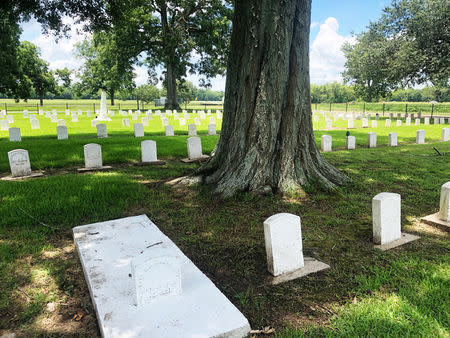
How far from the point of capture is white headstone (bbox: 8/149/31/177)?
7246mm

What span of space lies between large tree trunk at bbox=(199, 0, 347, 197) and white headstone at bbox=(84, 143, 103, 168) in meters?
3.93

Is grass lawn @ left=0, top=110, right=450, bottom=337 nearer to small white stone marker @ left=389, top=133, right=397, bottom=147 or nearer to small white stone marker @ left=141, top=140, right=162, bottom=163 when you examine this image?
small white stone marker @ left=141, top=140, right=162, bottom=163

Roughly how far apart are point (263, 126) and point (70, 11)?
30.4 ft

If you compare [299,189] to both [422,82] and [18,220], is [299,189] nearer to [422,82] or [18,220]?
[18,220]

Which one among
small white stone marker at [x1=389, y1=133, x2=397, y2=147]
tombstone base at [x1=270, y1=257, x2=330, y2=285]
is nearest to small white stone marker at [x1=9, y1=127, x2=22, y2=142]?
tombstone base at [x1=270, y1=257, x2=330, y2=285]

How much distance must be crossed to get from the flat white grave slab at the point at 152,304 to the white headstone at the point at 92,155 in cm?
487

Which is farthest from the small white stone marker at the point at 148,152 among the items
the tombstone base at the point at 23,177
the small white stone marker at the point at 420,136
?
the small white stone marker at the point at 420,136

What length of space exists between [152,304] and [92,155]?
631 cm

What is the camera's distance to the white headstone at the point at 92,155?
→ 26.5ft

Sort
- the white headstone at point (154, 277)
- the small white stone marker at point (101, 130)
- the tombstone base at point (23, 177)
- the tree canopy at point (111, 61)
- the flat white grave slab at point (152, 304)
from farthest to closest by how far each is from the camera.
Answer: the tree canopy at point (111, 61) → the small white stone marker at point (101, 130) → the tombstone base at point (23, 177) → the white headstone at point (154, 277) → the flat white grave slab at point (152, 304)

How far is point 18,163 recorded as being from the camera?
23.9ft

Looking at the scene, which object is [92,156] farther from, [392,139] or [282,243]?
[392,139]

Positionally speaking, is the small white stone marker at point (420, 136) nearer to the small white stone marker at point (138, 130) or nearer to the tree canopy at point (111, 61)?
the small white stone marker at point (138, 130)

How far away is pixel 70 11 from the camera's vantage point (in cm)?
1091
